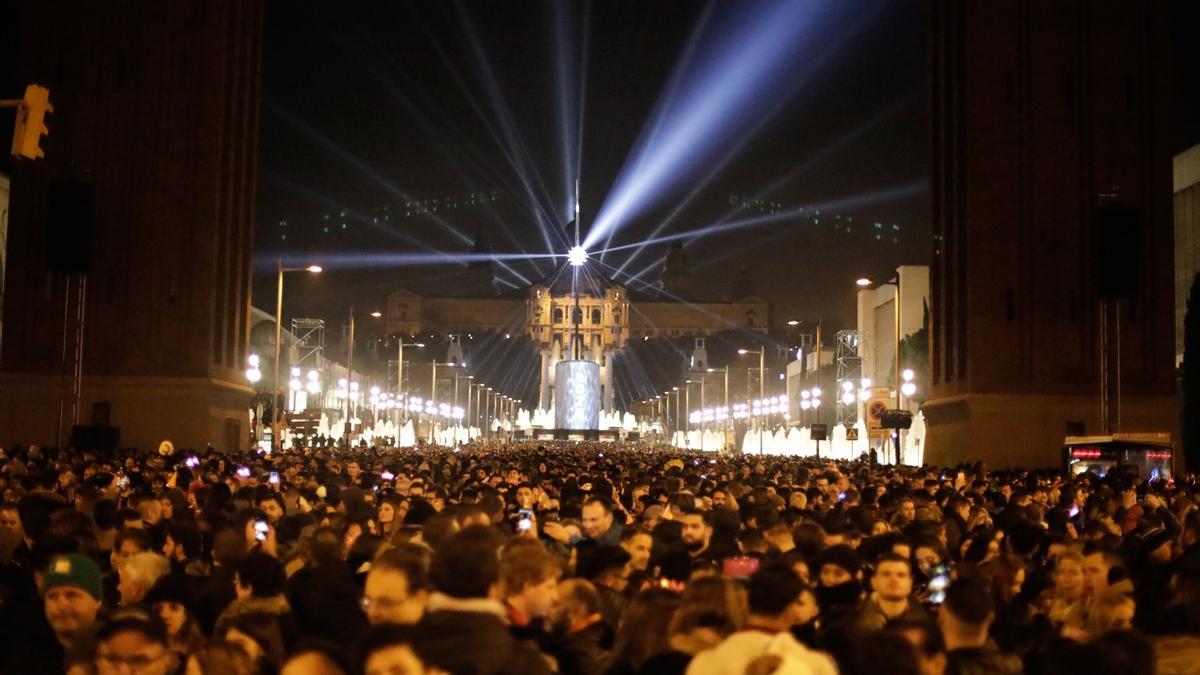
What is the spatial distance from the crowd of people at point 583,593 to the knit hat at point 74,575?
17 mm

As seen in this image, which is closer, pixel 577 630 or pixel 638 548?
pixel 577 630

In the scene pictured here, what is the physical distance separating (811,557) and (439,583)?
17.4 ft

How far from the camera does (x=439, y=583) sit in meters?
7.19

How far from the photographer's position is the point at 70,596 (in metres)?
9.11

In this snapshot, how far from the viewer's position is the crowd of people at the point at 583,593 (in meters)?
6.67

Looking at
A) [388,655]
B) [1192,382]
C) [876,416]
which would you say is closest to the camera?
[388,655]

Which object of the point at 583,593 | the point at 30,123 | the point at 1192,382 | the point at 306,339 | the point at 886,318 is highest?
the point at 886,318

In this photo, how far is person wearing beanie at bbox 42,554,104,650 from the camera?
9062 mm

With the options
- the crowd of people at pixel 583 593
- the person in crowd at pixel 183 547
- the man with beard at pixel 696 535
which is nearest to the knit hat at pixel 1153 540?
the crowd of people at pixel 583 593

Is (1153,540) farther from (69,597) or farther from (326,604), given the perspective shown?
(69,597)

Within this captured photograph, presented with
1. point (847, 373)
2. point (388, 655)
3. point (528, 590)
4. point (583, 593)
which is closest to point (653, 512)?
point (583, 593)

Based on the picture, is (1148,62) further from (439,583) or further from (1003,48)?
(439,583)

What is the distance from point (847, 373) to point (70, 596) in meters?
82.3

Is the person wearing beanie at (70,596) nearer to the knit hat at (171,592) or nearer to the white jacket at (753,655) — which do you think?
the knit hat at (171,592)
